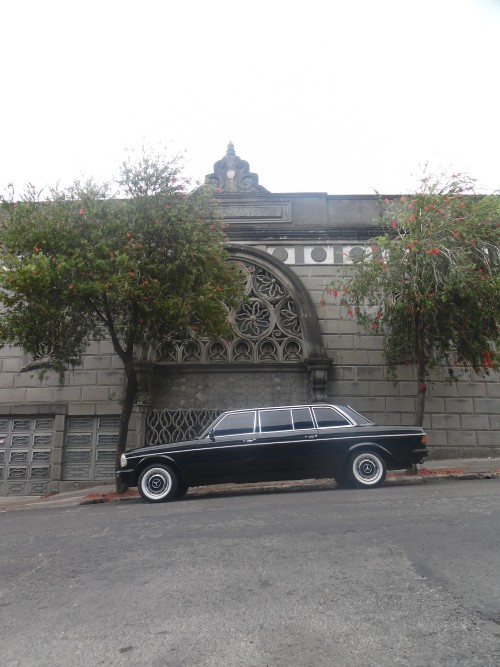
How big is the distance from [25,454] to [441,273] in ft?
37.9

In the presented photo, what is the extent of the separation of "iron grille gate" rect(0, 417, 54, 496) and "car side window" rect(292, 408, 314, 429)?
814 cm

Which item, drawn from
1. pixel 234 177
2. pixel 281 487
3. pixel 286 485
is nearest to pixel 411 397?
pixel 286 485

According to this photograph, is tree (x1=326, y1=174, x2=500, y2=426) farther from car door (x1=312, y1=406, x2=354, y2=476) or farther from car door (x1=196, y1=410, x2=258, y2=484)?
car door (x1=196, y1=410, x2=258, y2=484)

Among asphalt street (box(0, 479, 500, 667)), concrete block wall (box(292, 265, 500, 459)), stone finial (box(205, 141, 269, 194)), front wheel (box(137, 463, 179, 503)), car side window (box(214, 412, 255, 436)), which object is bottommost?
asphalt street (box(0, 479, 500, 667))

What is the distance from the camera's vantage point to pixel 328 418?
944cm

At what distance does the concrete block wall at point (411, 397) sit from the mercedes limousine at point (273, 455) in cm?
501

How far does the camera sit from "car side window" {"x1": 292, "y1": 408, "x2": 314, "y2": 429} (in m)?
9.35

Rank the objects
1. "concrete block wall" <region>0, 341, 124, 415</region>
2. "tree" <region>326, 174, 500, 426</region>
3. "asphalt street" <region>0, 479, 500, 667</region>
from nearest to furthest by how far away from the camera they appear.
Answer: "asphalt street" <region>0, 479, 500, 667</region> → "tree" <region>326, 174, 500, 426</region> → "concrete block wall" <region>0, 341, 124, 415</region>

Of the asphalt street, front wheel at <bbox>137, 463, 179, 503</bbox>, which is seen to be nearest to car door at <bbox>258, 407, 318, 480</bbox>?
Answer: front wheel at <bbox>137, 463, 179, 503</bbox>

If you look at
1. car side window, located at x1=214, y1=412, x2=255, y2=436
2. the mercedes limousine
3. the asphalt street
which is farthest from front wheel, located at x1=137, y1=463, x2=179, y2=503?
the asphalt street

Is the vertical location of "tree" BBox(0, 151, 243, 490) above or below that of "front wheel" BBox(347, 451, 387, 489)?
above

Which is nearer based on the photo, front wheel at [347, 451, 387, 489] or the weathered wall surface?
front wheel at [347, 451, 387, 489]

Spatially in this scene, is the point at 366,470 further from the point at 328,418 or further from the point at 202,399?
the point at 202,399

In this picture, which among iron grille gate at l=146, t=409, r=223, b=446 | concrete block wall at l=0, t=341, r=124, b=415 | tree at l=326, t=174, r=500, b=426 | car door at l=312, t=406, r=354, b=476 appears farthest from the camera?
concrete block wall at l=0, t=341, r=124, b=415
